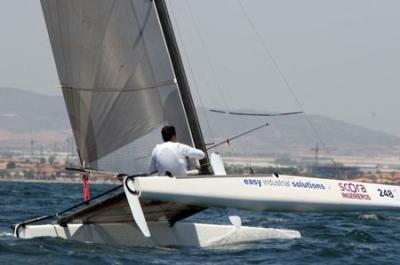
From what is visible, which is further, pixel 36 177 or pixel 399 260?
pixel 36 177

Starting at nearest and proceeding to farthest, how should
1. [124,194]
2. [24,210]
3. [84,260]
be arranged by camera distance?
[84,260], [124,194], [24,210]

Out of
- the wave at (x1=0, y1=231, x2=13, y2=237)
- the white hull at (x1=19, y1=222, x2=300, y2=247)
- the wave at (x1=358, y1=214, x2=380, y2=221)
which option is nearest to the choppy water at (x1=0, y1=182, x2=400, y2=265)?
the wave at (x1=0, y1=231, x2=13, y2=237)

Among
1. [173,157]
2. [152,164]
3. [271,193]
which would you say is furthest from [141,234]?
[271,193]

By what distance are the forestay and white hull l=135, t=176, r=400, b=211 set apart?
4.51 feet

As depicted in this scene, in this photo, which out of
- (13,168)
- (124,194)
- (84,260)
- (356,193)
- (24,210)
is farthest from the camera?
(13,168)

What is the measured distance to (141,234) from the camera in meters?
12.9

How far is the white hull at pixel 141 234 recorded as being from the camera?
12719 millimetres

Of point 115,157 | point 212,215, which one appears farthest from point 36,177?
point 115,157

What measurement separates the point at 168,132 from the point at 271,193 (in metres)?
1.30

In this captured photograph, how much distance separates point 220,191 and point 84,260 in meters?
1.69

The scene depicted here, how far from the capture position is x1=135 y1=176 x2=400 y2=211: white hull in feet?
37.1

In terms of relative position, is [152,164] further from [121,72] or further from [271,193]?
[121,72]

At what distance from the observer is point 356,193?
40.5 feet

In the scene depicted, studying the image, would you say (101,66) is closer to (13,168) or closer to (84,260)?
(84,260)
